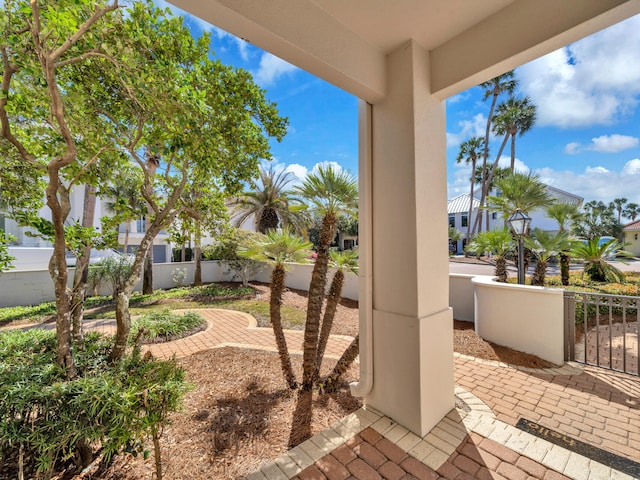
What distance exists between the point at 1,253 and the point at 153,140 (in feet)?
6.95

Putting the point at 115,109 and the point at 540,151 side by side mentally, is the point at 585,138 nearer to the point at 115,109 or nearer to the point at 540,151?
the point at 540,151

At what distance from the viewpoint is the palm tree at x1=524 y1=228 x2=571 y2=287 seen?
21.5ft

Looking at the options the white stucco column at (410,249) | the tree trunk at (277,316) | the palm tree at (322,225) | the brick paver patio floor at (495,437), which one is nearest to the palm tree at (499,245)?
the brick paver patio floor at (495,437)

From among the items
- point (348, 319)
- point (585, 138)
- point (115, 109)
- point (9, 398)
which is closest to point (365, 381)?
point (9, 398)

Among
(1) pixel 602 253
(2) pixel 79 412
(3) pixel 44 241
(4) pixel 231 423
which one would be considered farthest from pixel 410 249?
(3) pixel 44 241

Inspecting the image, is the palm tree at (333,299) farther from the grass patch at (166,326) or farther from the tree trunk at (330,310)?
the grass patch at (166,326)

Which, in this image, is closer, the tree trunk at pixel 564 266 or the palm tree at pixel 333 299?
the palm tree at pixel 333 299

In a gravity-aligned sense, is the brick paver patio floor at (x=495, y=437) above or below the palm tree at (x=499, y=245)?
below

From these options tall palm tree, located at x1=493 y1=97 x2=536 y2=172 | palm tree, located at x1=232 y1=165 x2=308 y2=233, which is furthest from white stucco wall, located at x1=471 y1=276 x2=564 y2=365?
tall palm tree, located at x1=493 y1=97 x2=536 y2=172

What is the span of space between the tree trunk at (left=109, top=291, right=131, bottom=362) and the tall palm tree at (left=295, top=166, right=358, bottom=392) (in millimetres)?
2266

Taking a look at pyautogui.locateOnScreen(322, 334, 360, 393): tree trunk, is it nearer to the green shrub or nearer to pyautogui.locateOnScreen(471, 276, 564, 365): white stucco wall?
the green shrub

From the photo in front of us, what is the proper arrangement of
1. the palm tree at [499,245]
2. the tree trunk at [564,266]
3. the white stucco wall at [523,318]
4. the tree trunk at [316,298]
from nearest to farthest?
the tree trunk at [316,298] → the white stucco wall at [523,318] → the palm tree at [499,245] → the tree trunk at [564,266]

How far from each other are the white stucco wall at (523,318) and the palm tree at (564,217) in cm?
531

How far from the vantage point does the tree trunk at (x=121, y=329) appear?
3160mm
